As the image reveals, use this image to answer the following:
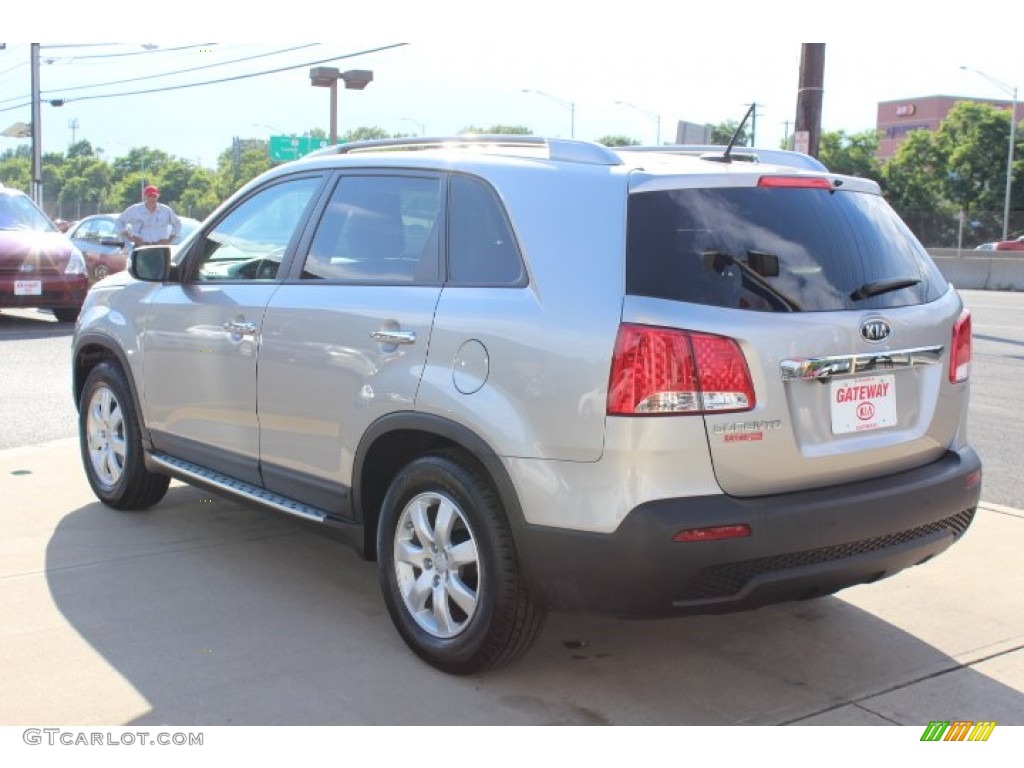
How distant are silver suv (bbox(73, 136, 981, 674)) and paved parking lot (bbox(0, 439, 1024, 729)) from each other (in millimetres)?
299

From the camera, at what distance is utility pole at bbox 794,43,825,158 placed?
1241cm

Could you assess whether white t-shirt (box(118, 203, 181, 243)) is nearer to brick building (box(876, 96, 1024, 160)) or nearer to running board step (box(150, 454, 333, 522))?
running board step (box(150, 454, 333, 522))

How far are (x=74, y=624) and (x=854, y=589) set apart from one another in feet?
10.4

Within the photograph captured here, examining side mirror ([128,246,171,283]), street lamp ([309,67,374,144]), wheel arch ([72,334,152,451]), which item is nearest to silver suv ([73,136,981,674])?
side mirror ([128,246,171,283])

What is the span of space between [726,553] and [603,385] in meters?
0.61

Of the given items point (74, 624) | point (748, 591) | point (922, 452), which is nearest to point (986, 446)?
point (922, 452)

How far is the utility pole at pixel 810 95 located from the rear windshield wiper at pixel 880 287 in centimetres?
911

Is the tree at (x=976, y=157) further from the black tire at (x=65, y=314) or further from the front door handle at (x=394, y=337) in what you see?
the front door handle at (x=394, y=337)

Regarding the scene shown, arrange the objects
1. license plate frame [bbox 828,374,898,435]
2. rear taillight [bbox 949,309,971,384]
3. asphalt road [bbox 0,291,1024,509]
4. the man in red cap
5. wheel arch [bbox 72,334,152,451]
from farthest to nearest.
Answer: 1. the man in red cap
2. asphalt road [bbox 0,291,1024,509]
3. wheel arch [bbox 72,334,152,451]
4. rear taillight [bbox 949,309,971,384]
5. license plate frame [bbox 828,374,898,435]

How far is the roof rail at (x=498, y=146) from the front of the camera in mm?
3812

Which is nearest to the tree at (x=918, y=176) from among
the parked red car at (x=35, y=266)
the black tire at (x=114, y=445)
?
the parked red car at (x=35, y=266)

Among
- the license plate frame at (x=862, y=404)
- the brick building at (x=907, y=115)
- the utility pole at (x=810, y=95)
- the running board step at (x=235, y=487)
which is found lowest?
the running board step at (x=235, y=487)

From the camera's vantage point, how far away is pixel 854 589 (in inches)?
189
